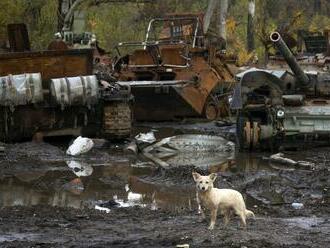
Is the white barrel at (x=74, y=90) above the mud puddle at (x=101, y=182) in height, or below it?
above

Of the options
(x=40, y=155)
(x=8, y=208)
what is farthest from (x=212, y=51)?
(x=8, y=208)

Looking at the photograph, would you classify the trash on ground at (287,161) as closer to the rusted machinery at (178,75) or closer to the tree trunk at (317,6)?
the rusted machinery at (178,75)

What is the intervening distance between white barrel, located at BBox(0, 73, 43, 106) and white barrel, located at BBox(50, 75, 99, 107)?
0.92ft

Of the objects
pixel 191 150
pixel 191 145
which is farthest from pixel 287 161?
pixel 191 145

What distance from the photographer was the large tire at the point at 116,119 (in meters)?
14.0

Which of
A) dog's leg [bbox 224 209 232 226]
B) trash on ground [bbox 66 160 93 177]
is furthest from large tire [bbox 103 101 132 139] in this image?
dog's leg [bbox 224 209 232 226]

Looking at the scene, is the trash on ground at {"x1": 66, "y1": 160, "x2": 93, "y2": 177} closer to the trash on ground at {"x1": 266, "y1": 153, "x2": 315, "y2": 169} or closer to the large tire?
the large tire

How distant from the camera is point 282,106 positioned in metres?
14.0

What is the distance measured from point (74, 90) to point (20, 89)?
2.94ft

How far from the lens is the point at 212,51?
19672mm

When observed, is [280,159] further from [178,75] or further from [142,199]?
[178,75]

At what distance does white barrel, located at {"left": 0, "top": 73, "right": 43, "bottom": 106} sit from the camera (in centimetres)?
1280

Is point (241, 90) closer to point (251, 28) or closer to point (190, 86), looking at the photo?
point (190, 86)

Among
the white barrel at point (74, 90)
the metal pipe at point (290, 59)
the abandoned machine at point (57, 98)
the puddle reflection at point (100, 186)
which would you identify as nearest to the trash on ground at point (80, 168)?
the puddle reflection at point (100, 186)
